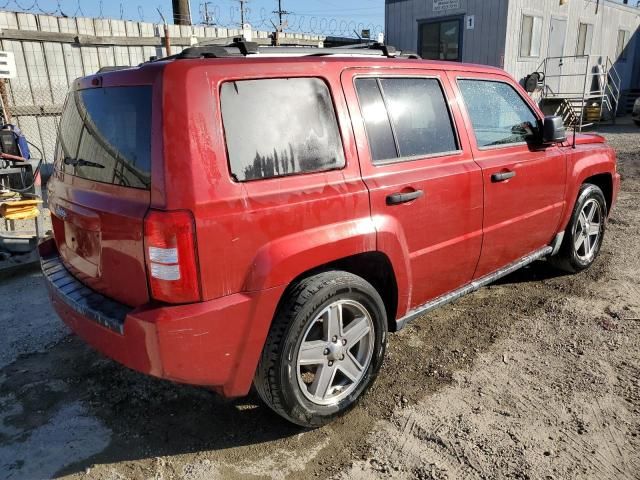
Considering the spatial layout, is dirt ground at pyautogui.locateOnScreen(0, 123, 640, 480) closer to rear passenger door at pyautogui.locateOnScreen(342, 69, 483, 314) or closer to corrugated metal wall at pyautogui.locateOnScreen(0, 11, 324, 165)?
rear passenger door at pyautogui.locateOnScreen(342, 69, 483, 314)

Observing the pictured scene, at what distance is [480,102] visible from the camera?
3.64m

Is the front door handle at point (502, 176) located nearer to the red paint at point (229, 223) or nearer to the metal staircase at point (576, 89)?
the red paint at point (229, 223)

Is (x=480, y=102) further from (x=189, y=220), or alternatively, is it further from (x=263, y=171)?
(x=189, y=220)

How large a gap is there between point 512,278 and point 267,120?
3.27m

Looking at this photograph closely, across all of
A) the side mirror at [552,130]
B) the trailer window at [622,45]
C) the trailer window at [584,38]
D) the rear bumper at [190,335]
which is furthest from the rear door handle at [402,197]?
the trailer window at [622,45]

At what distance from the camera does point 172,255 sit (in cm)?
218

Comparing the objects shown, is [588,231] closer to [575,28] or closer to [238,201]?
[238,201]

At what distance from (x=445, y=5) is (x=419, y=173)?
14670 mm

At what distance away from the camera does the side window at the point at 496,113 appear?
355 cm

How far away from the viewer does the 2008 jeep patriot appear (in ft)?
7.30

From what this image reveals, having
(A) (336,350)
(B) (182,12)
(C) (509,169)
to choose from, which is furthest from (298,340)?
(B) (182,12)

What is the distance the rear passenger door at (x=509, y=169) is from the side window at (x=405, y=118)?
0.24m

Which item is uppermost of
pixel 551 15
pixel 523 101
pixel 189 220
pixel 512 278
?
pixel 551 15

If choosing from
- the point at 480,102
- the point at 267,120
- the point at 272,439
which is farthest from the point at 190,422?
the point at 480,102
